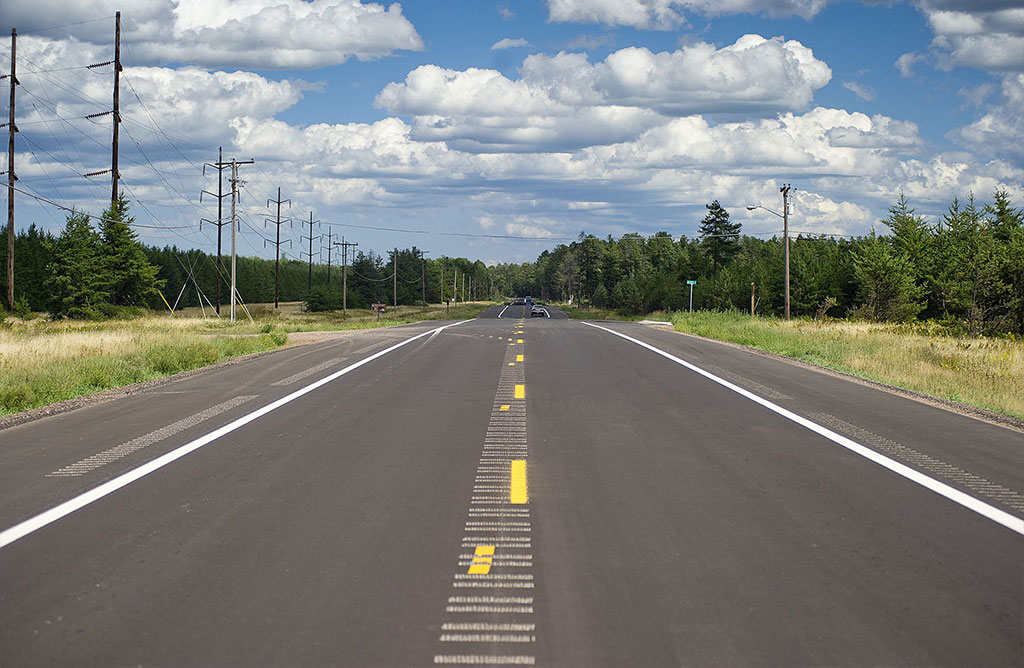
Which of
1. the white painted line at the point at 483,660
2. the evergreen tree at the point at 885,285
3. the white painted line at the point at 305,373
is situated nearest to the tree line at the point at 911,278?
the evergreen tree at the point at 885,285

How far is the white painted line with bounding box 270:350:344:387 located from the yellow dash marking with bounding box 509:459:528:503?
28.2 ft

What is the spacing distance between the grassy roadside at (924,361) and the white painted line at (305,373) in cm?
1202

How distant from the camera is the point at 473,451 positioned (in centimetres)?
933

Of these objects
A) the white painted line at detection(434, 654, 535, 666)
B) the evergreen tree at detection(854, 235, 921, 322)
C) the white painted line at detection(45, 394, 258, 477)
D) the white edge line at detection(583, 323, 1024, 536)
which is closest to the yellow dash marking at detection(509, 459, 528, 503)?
the white painted line at detection(434, 654, 535, 666)

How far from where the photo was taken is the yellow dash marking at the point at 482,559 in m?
5.27

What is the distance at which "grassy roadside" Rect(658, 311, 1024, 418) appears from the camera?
1627 centimetres

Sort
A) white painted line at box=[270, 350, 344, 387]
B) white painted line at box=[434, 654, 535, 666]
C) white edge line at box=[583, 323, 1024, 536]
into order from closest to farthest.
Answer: white painted line at box=[434, 654, 535, 666] → white edge line at box=[583, 323, 1024, 536] → white painted line at box=[270, 350, 344, 387]

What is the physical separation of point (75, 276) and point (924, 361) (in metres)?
48.5

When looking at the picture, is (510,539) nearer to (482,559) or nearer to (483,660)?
(482,559)

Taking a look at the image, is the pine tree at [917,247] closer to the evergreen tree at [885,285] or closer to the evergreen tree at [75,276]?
the evergreen tree at [885,285]

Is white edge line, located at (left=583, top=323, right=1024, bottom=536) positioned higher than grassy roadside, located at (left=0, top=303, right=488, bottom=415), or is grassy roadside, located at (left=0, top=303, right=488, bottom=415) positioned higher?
grassy roadside, located at (left=0, top=303, right=488, bottom=415)

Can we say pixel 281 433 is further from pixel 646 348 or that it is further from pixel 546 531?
pixel 646 348

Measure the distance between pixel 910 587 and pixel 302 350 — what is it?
2316cm

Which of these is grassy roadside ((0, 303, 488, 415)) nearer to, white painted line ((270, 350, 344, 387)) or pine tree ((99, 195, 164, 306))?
white painted line ((270, 350, 344, 387))
